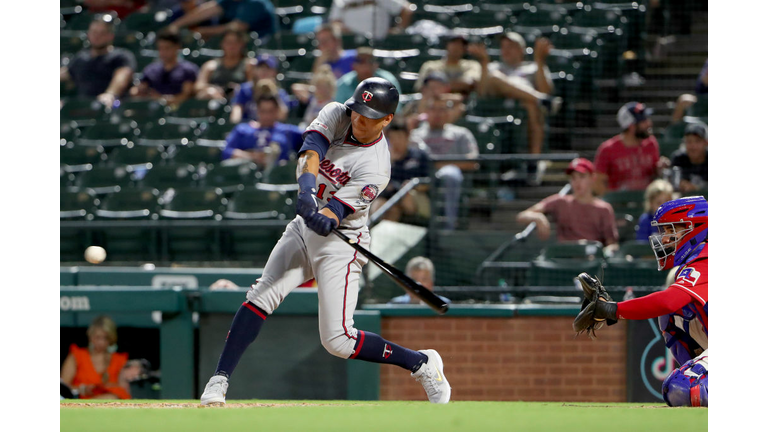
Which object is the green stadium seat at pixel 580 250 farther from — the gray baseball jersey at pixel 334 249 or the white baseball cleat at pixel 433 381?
the gray baseball jersey at pixel 334 249

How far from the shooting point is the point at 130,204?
796 centimetres

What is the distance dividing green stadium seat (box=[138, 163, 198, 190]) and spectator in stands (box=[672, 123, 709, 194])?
3.90 meters

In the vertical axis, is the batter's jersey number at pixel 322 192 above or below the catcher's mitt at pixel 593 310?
above

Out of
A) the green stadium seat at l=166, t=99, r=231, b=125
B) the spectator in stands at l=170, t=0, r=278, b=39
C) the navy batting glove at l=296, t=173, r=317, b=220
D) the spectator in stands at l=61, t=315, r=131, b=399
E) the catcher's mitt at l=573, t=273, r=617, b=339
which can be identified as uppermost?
the spectator in stands at l=170, t=0, r=278, b=39

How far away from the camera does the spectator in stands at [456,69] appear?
8.46 m

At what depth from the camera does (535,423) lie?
327 centimetres

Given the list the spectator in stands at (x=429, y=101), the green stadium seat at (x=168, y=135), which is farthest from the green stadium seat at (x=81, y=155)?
the spectator in stands at (x=429, y=101)

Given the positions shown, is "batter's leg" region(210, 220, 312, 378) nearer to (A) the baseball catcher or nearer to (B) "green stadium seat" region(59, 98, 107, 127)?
(A) the baseball catcher

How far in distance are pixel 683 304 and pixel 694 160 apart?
319 cm

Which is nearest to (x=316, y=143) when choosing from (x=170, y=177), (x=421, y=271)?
(x=421, y=271)

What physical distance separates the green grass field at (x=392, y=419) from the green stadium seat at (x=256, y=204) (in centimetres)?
370

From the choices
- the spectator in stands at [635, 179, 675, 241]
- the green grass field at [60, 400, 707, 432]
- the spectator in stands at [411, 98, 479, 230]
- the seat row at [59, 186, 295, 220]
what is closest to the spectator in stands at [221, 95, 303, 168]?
the seat row at [59, 186, 295, 220]

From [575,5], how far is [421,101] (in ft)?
7.45

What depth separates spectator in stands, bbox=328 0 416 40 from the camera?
29.9ft
